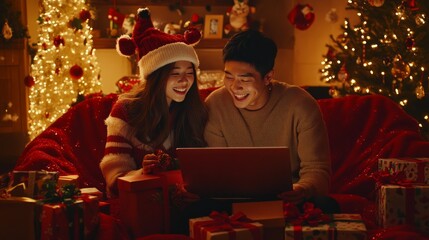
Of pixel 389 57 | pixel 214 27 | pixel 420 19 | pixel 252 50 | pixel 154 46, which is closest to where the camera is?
pixel 252 50

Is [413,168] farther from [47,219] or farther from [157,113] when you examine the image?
[47,219]

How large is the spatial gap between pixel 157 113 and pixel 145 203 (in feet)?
1.80

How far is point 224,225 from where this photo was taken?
2146mm

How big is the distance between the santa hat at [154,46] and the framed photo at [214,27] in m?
4.81

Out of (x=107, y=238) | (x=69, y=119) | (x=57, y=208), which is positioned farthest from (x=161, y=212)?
(x=69, y=119)

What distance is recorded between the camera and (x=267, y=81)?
9.18 feet

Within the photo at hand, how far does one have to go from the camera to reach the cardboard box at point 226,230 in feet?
6.86

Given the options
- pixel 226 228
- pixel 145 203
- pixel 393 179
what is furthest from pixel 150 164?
pixel 393 179

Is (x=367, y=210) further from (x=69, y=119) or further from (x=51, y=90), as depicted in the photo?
(x=51, y=90)

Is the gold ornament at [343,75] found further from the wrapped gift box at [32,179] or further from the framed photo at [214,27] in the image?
the wrapped gift box at [32,179]

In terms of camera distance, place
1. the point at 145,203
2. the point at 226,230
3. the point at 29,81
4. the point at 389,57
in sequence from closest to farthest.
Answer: the point at 226,230, the point at 145,203, the point at 389,57, the point at 29,81

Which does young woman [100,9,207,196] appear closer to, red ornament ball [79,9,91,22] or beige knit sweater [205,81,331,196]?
beige knit sweater [205,81,331,196]

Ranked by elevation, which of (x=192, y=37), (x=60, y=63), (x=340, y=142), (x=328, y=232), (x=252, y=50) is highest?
(x=60, y=63)

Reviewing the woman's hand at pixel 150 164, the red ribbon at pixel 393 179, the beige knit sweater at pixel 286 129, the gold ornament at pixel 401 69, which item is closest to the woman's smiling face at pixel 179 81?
the beige knit sweater at pixel 286 129
